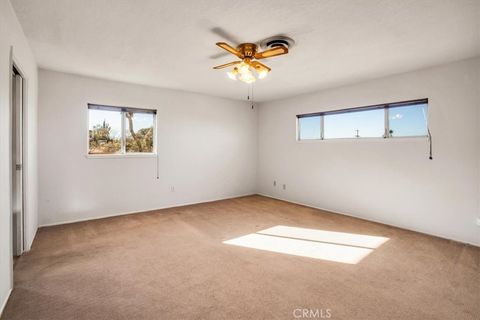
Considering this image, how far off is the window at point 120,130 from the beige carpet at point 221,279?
1.53 metres

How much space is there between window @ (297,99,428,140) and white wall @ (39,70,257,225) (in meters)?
1.71

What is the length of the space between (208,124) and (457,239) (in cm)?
471

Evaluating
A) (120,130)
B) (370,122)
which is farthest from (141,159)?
(370,122)

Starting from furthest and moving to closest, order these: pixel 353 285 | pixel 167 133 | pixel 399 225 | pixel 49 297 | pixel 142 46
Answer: pixel 167 133
pixel 399 225
pixel 142 46
pixel 353 285
pixel 49 297

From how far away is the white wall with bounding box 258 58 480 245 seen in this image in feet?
10.4

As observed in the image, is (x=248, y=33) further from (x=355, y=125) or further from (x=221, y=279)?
(x=355, y=125)

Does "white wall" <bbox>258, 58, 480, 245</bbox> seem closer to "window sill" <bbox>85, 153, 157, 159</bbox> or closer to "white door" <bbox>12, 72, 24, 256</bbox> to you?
"window sill" <bbox>85, 153, 157, 159</bbox>

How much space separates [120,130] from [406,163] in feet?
16.2

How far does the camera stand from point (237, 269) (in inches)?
97.4

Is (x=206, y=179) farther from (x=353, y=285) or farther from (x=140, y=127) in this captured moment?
(x=353, y=285)

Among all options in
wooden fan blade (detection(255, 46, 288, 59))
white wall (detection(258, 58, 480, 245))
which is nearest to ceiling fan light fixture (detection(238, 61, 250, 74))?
wooden fan blade (detection(255, 46, 288, 59))

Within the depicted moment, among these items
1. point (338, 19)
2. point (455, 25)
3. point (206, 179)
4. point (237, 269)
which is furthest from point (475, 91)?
point (206, 179)

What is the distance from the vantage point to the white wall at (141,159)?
3.79 m

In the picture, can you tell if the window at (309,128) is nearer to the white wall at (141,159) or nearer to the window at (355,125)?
the window at (355,125)
